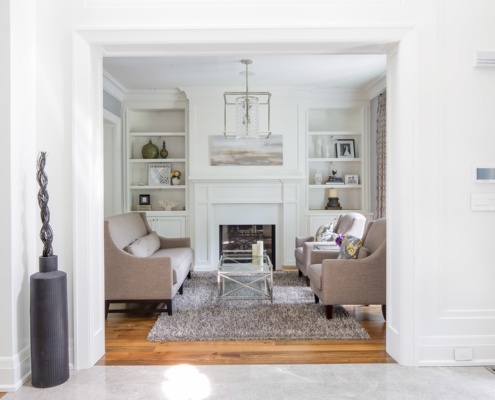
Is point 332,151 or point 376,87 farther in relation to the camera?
point 332,151

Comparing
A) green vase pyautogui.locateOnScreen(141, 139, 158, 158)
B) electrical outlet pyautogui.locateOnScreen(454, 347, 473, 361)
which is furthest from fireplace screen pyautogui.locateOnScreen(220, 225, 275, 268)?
electrical outlet pyautogui.locateOnScreen(454, 347, 473, 361)

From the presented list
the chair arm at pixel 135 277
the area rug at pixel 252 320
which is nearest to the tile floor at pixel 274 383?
the area rug at pixel 252 320

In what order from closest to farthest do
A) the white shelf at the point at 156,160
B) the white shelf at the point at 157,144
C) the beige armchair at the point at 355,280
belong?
the beige armchair at the point at 355,280 → the white shelf at the point at 156,160 → the white shelf at the point at 157,144

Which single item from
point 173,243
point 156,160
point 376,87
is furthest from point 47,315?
point 376,87

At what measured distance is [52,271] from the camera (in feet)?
8.69

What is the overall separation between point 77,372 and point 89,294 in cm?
52

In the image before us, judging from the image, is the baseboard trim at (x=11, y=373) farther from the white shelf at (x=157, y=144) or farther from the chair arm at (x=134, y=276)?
the white shelf at (x=157, y=144)

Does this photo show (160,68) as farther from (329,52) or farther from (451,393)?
(451,393)

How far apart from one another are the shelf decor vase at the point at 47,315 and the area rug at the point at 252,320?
2.95 ft

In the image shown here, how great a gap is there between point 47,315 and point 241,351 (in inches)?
55.1

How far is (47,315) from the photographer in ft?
8.33

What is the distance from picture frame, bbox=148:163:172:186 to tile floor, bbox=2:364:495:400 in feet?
13.7

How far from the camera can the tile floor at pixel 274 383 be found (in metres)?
2.45

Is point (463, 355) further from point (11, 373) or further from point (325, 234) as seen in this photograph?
point (11, 373)
